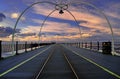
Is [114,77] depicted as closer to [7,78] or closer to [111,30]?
[7,78]

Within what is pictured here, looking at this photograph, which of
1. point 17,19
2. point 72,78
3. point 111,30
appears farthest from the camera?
point 17,19

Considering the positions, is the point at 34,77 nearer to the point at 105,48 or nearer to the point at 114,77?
the point at 114,77

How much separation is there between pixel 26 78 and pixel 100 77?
361 centimetres

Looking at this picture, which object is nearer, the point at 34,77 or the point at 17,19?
the point at 34,77

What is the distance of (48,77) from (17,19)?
2695 centimetres

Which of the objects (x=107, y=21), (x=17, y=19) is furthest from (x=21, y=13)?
(x=107, y=21)

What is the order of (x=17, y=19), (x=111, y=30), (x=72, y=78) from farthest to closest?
1. (x=17, y=19)
2. (x=111, y=30)
3. (x=72, y=78)

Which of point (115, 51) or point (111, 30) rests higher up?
point (111, 30)

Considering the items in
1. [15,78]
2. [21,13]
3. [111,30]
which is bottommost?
[15,78]

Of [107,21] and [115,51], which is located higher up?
[107,21]

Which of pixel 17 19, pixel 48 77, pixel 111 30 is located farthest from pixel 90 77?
pixel 17 19

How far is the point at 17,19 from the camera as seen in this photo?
40.4 meters

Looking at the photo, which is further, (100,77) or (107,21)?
(107,21)

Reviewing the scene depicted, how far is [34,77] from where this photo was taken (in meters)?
14.4
